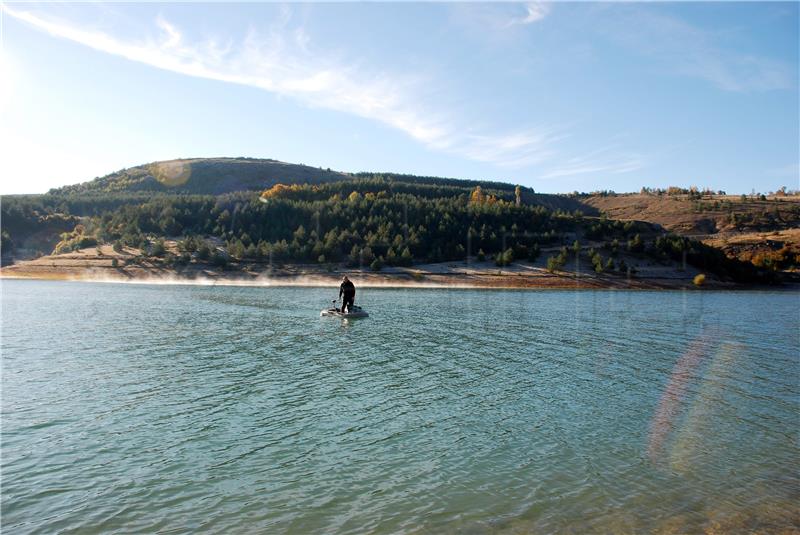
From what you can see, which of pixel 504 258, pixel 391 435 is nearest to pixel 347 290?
pixel 391 435

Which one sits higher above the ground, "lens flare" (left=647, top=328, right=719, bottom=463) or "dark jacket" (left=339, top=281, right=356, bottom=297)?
"dark jacket" (left=339, top=281, right=356, bottom=297)

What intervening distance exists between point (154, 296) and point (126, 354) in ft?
146

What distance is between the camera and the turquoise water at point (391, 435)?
11773 mm

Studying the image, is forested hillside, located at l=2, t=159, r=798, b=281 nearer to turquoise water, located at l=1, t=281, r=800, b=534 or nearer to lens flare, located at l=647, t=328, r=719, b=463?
lens flare, located at l=647, t=328, r=719, b=463

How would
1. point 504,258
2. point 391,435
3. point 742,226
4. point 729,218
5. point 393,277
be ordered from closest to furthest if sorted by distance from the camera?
1. point 391,435
2. point 393,277
3. point 504,258
4. point 742,226
5. point 729,218

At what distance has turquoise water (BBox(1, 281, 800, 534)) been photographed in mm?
11773

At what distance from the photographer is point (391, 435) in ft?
54.7

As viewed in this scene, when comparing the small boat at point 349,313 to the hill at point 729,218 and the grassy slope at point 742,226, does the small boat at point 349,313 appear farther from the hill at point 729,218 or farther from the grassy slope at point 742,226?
the hill at point 729,218

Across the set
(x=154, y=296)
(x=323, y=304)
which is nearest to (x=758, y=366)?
(x=323, y=304)

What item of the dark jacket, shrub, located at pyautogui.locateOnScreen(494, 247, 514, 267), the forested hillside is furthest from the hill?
the dark jacket

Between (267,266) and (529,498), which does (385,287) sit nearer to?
(267,266)

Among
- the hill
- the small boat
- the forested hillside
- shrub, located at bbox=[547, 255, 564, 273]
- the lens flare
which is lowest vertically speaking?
the lens flare

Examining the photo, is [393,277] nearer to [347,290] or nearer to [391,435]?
[347,290]

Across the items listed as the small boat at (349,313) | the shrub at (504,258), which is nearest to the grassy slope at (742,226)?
the shrub at (504,258)
